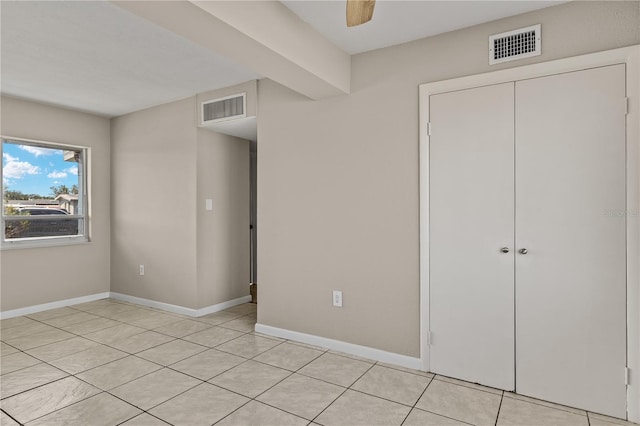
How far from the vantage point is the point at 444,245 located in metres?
2.72

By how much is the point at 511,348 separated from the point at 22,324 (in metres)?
4.82

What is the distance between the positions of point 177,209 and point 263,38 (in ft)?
9.11

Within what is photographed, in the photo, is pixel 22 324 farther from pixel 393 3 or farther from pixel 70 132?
pixel 393 3

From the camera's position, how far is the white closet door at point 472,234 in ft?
8.20

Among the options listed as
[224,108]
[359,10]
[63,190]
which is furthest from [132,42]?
[63,190]

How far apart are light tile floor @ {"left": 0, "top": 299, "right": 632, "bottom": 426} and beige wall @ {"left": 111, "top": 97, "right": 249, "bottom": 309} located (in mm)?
923

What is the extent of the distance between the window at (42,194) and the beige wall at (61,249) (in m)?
0.12

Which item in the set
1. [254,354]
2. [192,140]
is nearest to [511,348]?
Answer: [254,354]

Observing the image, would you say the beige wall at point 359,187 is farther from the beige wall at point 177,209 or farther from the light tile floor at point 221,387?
the beige wall at point 177,209

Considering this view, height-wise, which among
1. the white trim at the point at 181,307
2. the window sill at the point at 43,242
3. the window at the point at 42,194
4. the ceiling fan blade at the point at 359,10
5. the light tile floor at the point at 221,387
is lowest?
the light tile floor at the point at 221,387

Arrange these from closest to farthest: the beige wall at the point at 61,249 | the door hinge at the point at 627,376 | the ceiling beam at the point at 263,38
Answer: the ceiling beam at the point at 263,38, the door hinge at the point at 627,376, the beige wall at the point at 61,249

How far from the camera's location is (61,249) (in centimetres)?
468

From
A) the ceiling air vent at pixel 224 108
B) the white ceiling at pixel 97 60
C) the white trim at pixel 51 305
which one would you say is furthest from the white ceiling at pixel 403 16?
the white trim at pixel 51 305

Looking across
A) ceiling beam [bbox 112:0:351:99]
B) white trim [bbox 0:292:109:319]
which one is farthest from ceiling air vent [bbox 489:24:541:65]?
white trim [bbox 0:292:109:319]
